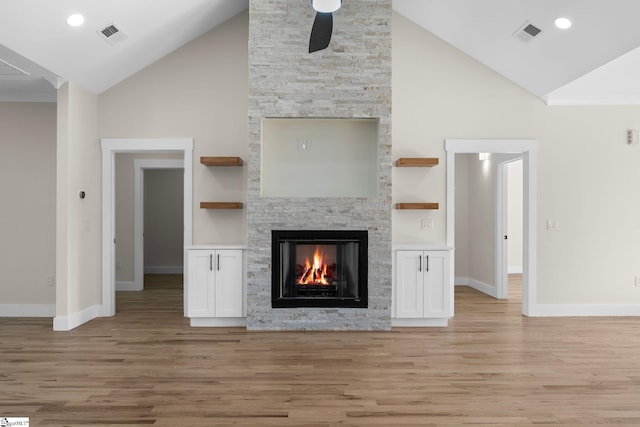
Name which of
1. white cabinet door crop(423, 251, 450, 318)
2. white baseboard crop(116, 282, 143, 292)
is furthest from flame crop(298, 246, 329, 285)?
white baseboard crop(116, 282, 143, 292)

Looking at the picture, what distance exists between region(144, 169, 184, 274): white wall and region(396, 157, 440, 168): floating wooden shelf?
5.77m

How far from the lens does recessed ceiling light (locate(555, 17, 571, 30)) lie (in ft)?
13.3

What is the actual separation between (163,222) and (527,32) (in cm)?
753

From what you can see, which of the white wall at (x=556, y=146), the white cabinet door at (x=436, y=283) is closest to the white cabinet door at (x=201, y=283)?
the white cabinet door at (x=436, y=283)

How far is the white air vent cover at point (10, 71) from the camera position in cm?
428

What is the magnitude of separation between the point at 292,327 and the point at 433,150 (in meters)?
2.61

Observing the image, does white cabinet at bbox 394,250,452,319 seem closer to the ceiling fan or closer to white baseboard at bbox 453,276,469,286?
the ceiling fan

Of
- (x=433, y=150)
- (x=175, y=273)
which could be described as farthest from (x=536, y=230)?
(x=175, y=273)

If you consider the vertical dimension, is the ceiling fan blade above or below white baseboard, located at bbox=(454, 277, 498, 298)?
above

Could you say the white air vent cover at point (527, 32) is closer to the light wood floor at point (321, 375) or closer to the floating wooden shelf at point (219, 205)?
the light wood floor at point (321, 375)

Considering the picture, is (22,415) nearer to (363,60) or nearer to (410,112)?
(363,60)

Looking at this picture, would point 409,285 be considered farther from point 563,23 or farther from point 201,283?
point 563,23

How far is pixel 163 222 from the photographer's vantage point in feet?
31.1

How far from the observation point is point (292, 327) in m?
4.67
